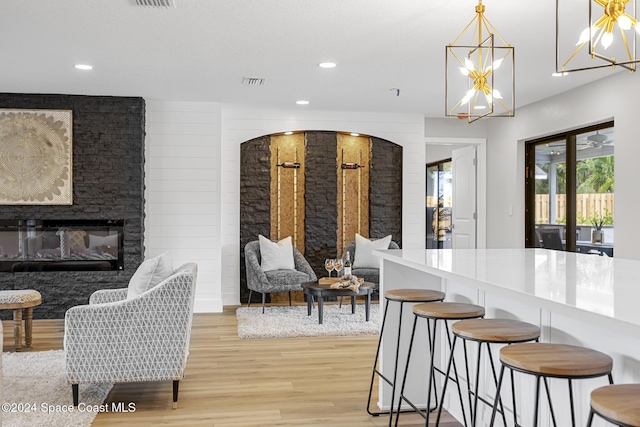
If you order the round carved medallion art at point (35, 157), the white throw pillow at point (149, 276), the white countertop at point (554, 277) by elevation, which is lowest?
the white throw pillow at point (149, 276)

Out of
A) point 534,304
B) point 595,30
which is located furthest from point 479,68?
point 534,304

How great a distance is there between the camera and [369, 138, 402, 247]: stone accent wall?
7871mm

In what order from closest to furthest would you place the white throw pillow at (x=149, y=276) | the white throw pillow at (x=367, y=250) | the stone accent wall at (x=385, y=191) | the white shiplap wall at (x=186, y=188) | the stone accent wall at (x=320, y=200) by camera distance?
the white throw pillow at (x=149, y=276) → the white shiplap wall at (x=186, y=188) → the white throw pillow at (x=367, y=250) → the stone accent wall at (x=320, y=200) → the stone accent wall at (x=385, y=191)

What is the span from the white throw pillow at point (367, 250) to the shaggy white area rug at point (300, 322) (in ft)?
1.71

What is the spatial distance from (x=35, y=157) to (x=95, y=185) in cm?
67

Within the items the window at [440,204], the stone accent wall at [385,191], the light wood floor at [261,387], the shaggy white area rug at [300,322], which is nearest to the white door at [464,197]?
the stone accent wall at [385,191]

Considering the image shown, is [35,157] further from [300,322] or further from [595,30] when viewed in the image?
[595,30]

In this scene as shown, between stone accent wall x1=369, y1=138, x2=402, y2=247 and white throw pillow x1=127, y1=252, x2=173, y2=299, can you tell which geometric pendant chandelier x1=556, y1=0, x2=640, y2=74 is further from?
stone accent wall x1=369, y1=138, x2=402, y2=247

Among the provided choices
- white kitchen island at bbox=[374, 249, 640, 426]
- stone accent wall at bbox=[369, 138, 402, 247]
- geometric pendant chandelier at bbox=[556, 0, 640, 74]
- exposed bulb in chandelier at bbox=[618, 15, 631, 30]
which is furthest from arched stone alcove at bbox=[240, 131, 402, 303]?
exposed bulb in chandelier at bbox=[618, 15, 631, 30]

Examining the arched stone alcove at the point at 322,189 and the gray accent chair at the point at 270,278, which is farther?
the arched stone alcove at the point at 322,189

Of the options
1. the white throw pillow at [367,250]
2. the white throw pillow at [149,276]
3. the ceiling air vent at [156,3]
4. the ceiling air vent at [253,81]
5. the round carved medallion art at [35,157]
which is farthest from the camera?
the white throw pillow at [367,250]

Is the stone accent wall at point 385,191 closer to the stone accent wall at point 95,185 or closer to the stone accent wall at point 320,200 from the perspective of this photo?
the stone accent wall at point 320,200

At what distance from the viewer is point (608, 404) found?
1463mm

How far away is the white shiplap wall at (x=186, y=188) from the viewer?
698cm
